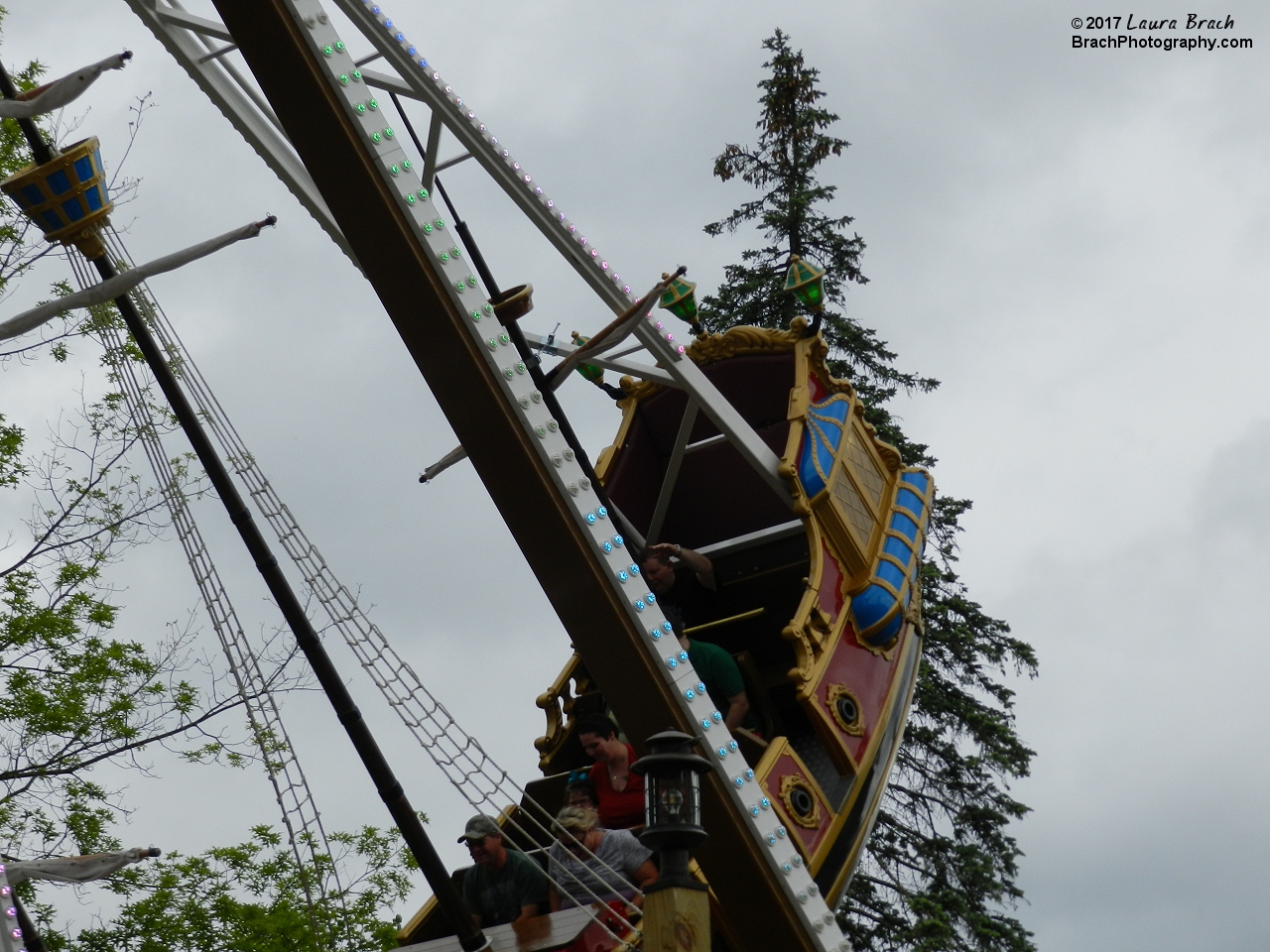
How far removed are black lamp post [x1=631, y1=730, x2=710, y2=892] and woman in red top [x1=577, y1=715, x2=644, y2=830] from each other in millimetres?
1488

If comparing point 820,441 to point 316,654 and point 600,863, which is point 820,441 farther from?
point 316,654

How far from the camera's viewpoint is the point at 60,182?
5.32 meters

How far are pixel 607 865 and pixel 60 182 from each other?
3013 mm

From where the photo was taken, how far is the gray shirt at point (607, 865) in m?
5.46

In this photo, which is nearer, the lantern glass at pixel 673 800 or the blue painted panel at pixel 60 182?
the lantern glass at pixel 673 800

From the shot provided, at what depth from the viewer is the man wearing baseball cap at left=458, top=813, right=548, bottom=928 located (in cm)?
577

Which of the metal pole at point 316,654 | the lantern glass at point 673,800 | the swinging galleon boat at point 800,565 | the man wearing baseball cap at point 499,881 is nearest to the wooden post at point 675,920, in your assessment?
the lantern glass at point 673,800

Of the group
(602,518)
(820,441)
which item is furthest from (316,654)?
(820,441)

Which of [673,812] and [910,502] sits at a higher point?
[910,502]

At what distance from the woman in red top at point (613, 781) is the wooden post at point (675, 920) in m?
1.62

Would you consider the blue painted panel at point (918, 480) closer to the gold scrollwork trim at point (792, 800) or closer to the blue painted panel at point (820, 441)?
the blue painted panel at point (820, 441)

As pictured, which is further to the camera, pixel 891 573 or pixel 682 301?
pixel 682 301

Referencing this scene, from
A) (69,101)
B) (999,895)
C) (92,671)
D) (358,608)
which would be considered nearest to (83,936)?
(92,671)

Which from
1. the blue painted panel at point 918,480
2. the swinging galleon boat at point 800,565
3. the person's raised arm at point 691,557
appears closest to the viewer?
the swinging galleon boat at point 800,565
